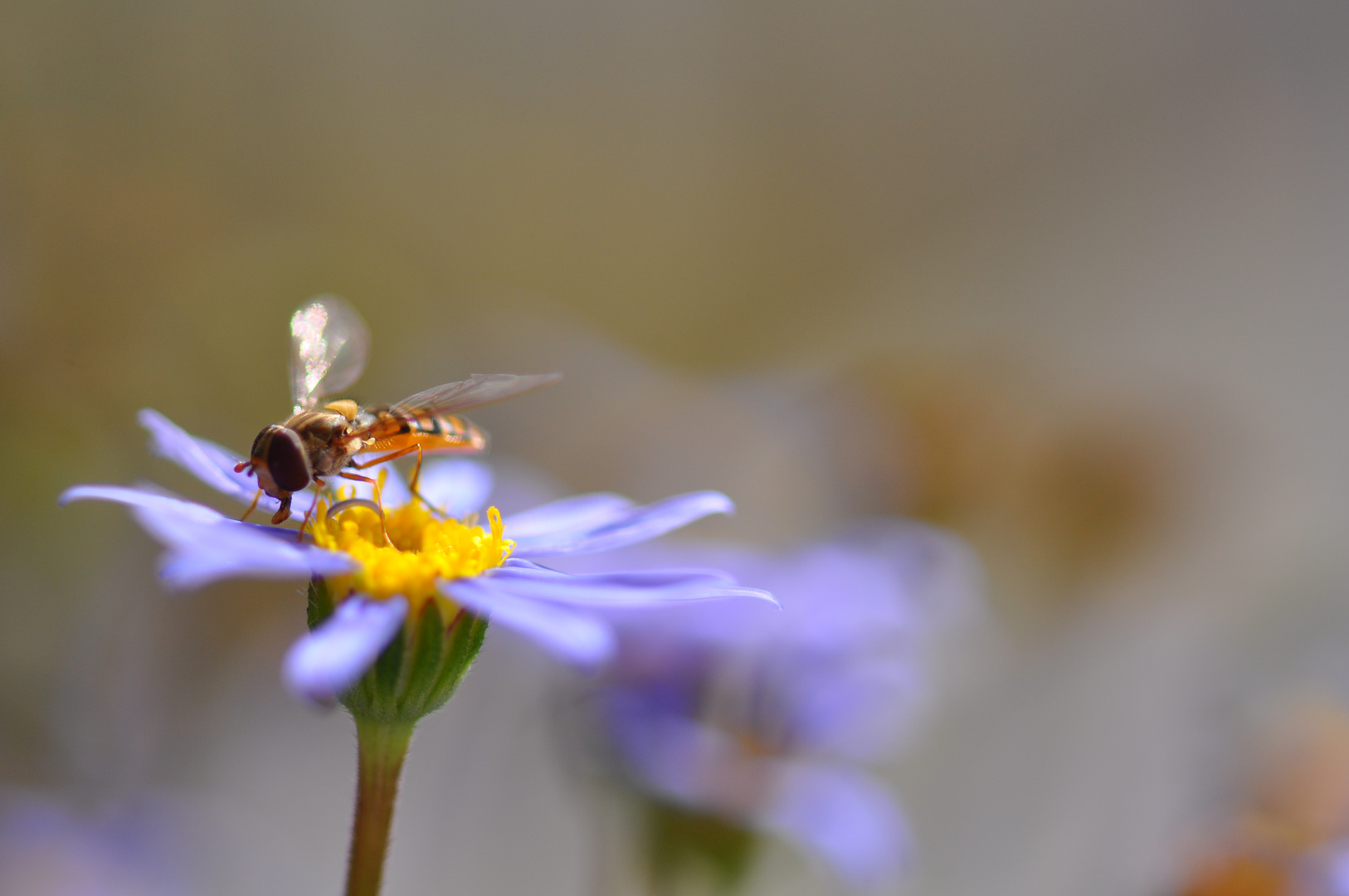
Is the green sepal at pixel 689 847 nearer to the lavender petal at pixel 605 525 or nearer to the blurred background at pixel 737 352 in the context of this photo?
the blurred background at pixel 737 352

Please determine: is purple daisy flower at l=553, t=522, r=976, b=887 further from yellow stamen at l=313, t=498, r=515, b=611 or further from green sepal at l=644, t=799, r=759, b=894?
yellow stamen at l=313, t=498, r=515, b=611

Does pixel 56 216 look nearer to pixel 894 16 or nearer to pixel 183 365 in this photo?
pixel 183 365

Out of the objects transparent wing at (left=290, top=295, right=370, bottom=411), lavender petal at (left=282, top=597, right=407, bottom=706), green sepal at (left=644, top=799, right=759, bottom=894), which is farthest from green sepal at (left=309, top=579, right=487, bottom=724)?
green sepal at (left=644, top=799, right=759, bottom=894)

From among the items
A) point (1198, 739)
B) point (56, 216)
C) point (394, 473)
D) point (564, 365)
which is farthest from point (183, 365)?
point (1198, 739)

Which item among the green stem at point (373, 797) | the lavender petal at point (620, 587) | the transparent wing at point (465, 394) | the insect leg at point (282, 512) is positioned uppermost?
the transparent wing at point (465, 394)

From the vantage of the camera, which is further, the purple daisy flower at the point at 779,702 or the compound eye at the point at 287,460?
the purple daisy flower at the point at 779,702

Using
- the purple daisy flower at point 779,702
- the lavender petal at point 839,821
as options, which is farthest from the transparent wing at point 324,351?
the lavender petal at point 839,821

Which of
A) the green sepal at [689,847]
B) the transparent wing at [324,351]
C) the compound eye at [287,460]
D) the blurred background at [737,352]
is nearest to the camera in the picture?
the compound eye at [287,460]

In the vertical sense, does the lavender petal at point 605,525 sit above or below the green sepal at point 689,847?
above
